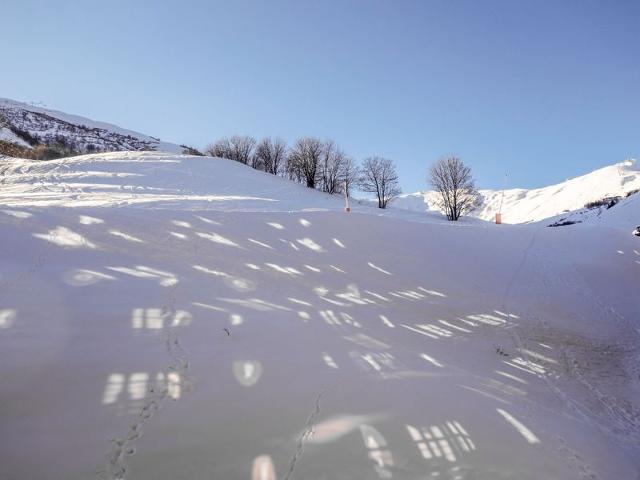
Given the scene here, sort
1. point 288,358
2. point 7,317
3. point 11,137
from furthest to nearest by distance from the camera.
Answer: point 11,137, point 288,358, point 7,317

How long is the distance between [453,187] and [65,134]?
49.0 metres

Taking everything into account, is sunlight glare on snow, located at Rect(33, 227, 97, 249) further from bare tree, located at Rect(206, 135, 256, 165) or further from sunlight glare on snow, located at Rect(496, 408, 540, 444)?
bare tree, located at Rect(206, 135, 256, 165)

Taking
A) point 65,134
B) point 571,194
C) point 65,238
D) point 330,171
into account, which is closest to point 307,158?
point 330,171

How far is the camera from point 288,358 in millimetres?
4902

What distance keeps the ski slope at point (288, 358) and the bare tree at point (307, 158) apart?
33705 mm

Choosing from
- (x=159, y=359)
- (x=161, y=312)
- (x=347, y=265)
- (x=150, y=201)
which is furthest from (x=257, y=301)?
(x=150, y=201)

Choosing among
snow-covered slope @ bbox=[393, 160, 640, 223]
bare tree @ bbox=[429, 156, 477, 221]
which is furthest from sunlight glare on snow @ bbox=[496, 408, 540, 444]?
snow-covered slope @ bbox=[393, 160, 640, 223]

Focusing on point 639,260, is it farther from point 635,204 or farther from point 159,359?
point 159,359

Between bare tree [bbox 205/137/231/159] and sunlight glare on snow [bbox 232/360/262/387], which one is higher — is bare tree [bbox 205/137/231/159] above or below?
above

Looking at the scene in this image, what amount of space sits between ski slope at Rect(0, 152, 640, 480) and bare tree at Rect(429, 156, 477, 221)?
28.1 meters

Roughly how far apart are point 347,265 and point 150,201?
9.16 meters

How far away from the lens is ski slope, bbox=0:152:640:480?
315cm

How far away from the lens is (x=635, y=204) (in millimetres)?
24344

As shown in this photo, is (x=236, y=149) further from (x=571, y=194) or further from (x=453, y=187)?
(x=571, y=194)
